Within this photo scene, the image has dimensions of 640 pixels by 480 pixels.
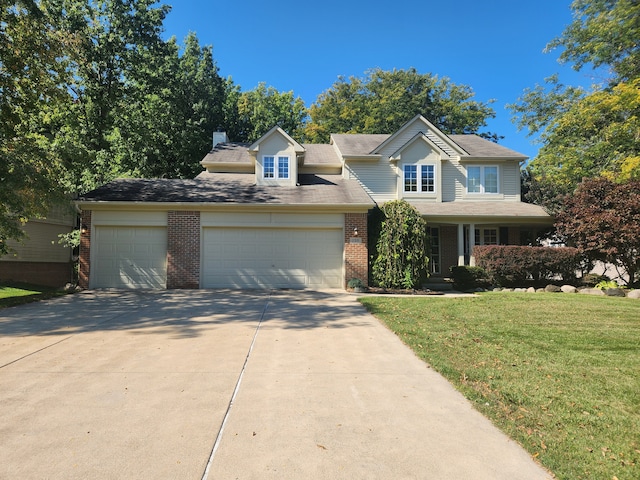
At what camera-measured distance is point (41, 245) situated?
17484 millimetres

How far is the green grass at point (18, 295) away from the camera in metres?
9.67

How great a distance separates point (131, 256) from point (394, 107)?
27.1 m

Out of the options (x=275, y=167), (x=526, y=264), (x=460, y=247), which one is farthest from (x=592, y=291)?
(x=275, y=167)

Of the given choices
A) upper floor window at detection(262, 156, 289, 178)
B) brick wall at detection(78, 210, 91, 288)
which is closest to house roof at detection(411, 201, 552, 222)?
upper floor window at detection(262, 156, 289, 178)

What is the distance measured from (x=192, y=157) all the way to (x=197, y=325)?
18529 mm

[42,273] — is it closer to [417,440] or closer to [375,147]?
[375,147]

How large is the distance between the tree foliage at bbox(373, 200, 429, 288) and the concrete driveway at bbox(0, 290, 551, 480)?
6505 millimetres

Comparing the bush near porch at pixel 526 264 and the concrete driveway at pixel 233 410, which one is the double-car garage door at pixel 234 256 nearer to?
the bush near porch at pixel 526 264

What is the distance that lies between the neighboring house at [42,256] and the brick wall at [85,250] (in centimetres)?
328

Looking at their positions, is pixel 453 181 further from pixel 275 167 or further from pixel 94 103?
pixel 94 103

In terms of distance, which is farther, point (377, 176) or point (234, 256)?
point (377, 176)

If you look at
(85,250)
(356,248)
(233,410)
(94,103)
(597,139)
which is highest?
(94,103)

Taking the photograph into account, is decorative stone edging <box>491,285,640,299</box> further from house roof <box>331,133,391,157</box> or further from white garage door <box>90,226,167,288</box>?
white garage door <box>90,226,167,288</box>

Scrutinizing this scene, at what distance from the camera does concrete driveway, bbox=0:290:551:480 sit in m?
2.67
